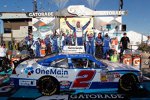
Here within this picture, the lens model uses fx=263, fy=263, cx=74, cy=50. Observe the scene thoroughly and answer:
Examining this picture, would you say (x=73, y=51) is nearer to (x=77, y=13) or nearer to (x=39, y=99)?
(x=39, y=99)

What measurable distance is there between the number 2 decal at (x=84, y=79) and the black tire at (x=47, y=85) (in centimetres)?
63

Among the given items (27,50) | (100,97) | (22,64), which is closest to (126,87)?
(100,97)

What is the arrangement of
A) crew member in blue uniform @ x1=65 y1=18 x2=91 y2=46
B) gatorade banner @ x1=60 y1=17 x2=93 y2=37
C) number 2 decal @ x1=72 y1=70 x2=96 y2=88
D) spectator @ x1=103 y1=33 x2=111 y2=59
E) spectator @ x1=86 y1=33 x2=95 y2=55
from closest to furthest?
number 2 decal @ x1=72 y1=70 x2=96 y2=88 → spectator @ x1=103 y1=33 x2=111 y2=59 → spectator @ x1=86 y1=33 x2=95 y2=55 → crew member in blue uniform @ x1=65 y1=18 x2=91 y2=46 → gatorade banner @ x1=60 y1=17 x2=93 y2=37

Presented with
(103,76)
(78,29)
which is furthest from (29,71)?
(78,29)

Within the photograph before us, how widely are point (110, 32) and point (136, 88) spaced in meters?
12.8

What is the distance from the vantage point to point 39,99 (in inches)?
302

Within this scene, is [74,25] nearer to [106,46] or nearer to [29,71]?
[106,46]

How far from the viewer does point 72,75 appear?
816cm

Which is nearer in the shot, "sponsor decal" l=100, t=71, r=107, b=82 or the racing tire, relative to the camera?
"sponsor decal" l=100, t=71, r=107, b=82

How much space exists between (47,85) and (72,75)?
83 cm

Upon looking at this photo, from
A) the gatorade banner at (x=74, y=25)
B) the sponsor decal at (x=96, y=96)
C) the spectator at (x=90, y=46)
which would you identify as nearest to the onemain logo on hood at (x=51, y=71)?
the sponsor decal at (x=96, y=96)

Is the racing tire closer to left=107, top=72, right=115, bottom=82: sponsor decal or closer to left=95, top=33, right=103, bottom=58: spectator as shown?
left=107, top=72, right=115, bottom=82: sponsor decal

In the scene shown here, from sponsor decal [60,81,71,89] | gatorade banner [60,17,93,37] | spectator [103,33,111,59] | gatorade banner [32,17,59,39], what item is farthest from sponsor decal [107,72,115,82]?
gatorade banner [32,17,59,39]

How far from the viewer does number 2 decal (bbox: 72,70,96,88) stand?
820cm
